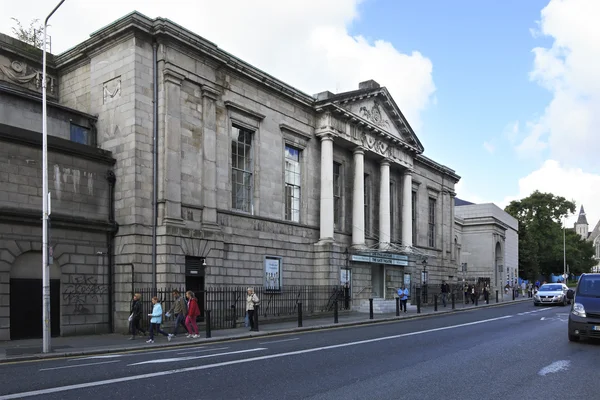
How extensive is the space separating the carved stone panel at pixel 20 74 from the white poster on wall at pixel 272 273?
13003mm

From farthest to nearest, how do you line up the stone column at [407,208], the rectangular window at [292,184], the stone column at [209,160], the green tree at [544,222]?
the green tree at [544,222] → the stone column at [407,208] → the rectangular window at [292,184] → the stone column at [209,160]

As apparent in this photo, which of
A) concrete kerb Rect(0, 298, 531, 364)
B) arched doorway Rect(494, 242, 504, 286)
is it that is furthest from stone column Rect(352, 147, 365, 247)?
arched doorway Rect(494, 242, 504, 286)

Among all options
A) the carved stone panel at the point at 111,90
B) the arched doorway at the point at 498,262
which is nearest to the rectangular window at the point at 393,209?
the carved stone panel at the point at 111,90

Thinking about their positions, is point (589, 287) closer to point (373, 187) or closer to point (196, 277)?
point (196, 277)

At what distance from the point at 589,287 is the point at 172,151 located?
49.9 ft

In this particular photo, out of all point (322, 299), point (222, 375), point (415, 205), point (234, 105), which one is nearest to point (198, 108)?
point (234, 105)

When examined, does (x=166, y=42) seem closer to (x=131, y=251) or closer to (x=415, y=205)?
(x=131, y=251)

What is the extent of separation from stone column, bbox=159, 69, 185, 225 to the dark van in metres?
14.1

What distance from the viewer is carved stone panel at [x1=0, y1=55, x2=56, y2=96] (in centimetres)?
2264

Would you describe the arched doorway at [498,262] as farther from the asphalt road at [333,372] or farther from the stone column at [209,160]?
the asphalt road at [333,372]

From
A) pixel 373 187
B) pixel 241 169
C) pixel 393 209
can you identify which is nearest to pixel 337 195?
pixel 373 187

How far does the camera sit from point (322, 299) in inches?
1149

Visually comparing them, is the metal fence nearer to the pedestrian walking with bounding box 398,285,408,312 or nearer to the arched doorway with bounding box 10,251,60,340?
the pedestrian walking with bounding box 398,285,408,312

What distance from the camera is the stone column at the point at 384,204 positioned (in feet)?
116
